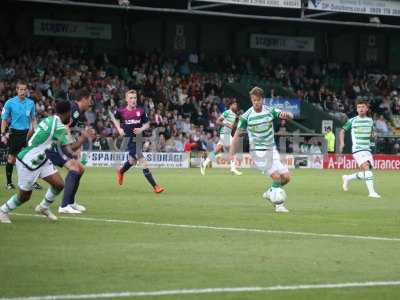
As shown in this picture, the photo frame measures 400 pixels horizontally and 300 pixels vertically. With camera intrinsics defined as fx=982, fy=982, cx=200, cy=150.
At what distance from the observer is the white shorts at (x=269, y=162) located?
58.4ft

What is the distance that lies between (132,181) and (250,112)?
952 cm

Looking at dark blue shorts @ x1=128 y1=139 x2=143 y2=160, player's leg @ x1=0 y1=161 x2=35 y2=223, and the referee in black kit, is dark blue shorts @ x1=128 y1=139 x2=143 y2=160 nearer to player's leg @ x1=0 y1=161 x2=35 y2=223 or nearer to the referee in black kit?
the referee in black kit

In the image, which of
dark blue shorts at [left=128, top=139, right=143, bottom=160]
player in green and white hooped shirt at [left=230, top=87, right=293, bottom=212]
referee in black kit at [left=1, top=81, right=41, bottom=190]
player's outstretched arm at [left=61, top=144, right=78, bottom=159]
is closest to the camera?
player's outstretched arm at [left=61, top=144, right=78, bottom=159]

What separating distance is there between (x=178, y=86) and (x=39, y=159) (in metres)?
32.2

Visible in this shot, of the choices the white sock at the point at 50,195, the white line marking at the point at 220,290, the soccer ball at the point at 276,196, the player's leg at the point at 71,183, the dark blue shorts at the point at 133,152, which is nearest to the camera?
the white line marking at the point at 220,290

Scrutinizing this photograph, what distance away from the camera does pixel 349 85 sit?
53438 millimetres

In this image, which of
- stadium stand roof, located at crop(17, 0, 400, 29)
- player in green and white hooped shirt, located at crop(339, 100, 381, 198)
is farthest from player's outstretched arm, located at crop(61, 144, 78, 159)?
stadium stand roof, located at crop(17, 0, 400, 29)

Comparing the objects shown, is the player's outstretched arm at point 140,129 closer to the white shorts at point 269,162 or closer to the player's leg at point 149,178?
the player's leg at point 149,178

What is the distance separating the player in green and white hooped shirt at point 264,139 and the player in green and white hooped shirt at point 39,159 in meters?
4.69

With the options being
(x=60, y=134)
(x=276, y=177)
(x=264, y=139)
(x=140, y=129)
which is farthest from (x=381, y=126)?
(x=60, y=134)

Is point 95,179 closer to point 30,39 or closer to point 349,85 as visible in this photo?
point 30,39

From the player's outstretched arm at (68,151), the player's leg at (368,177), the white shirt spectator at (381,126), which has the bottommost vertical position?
the player's leg at (368,177)

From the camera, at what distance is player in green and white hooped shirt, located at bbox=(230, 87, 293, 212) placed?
17812 millimetres

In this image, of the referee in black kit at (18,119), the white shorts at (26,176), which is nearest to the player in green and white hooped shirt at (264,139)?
the white shorts at (26,176)
